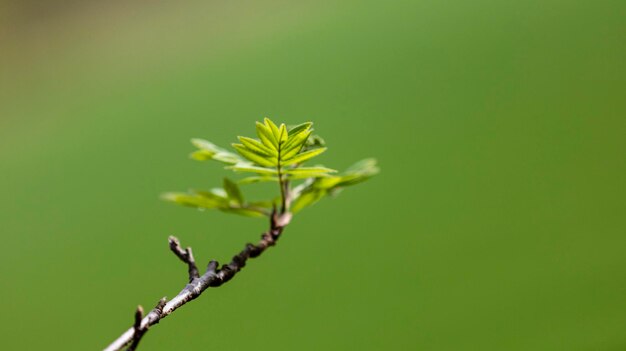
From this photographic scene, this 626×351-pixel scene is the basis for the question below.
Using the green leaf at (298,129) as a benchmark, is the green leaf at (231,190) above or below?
above

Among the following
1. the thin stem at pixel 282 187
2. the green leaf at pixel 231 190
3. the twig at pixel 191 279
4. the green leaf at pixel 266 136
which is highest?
the green leaf at pixel 231 190

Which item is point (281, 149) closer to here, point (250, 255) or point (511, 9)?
point (250, 255)

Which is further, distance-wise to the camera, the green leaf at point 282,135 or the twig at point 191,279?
the green leaf at point 282,135

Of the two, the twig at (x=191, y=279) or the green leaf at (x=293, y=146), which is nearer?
the twig at (x=191, y=279)

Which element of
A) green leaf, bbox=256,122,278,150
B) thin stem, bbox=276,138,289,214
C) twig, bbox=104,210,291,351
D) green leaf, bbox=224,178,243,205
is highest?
green leaf, bbox=224,178,243,205

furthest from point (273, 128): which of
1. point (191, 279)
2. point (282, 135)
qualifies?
point (191, 279)

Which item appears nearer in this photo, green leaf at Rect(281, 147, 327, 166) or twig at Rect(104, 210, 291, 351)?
twig at Rect(104, 210, 291, 351)

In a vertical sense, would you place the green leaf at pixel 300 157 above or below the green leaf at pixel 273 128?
below
